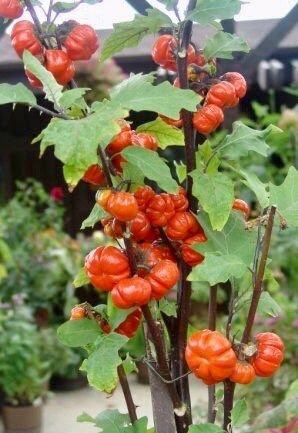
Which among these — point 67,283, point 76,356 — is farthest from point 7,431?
point 67,283

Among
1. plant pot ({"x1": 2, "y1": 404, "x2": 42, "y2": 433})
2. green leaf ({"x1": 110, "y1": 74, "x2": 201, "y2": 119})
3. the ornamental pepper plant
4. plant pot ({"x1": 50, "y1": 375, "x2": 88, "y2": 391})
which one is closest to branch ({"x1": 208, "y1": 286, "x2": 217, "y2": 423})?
the ornamental pepper plant

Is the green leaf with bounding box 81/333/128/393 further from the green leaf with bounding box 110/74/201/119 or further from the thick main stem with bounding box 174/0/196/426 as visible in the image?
the green leaf with bounding box 110/74/201/119

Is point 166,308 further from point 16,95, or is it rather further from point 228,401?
point 16,95

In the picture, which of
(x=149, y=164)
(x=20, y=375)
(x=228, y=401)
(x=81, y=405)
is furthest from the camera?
(x=81, y=405)

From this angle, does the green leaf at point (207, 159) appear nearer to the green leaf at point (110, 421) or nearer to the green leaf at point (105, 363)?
the green leaf at point (105, 363)

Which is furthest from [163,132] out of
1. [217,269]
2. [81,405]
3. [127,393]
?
[81,405]

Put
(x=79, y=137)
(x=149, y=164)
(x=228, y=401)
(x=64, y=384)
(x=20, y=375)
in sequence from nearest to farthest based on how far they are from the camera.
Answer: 1. (x=79, y=137)
2. (x=149, y=164)
3. (x=228, y=401)
4. (x=20, y=375)
5. (x=64, y=384)

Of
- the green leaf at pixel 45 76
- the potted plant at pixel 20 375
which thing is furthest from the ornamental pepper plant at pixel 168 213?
the potted plant at pixel 20 375
